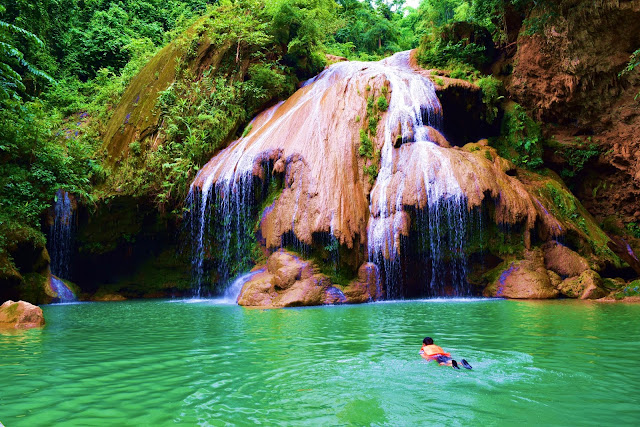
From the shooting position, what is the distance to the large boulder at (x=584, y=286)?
12484 mm

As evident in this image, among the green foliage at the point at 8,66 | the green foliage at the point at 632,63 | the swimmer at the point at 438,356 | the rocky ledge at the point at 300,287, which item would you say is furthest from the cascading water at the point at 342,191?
the swimmer at the point at 438,356

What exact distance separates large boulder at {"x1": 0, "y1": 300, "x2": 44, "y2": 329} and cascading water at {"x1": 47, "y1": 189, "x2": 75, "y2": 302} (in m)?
8.02

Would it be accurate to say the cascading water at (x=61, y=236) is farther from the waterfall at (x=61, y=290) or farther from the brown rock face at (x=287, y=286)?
the brown rock face at (x=287, y=286)

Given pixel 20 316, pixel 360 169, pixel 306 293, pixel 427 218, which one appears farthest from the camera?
pixel 360 169

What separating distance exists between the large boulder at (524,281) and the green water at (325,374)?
4326 millimetres

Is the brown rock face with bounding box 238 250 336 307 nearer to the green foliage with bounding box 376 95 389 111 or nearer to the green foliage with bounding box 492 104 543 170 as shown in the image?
the green foliage with bounding box 376 95 389 111

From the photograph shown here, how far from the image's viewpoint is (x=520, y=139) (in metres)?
18.8

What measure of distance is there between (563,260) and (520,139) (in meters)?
6.98

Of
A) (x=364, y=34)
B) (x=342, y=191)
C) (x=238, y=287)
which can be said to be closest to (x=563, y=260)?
(x=342, y=191)

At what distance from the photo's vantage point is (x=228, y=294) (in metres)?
15.8

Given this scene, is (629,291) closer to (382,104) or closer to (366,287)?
(366,287)

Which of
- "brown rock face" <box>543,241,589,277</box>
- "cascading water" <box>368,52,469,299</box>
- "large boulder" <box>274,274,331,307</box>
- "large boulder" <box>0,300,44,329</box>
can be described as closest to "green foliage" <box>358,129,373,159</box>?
"cascading water" <box>368,52,469,299</box>

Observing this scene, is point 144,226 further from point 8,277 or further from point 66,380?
point 66,380

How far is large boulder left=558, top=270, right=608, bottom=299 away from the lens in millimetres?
12484
